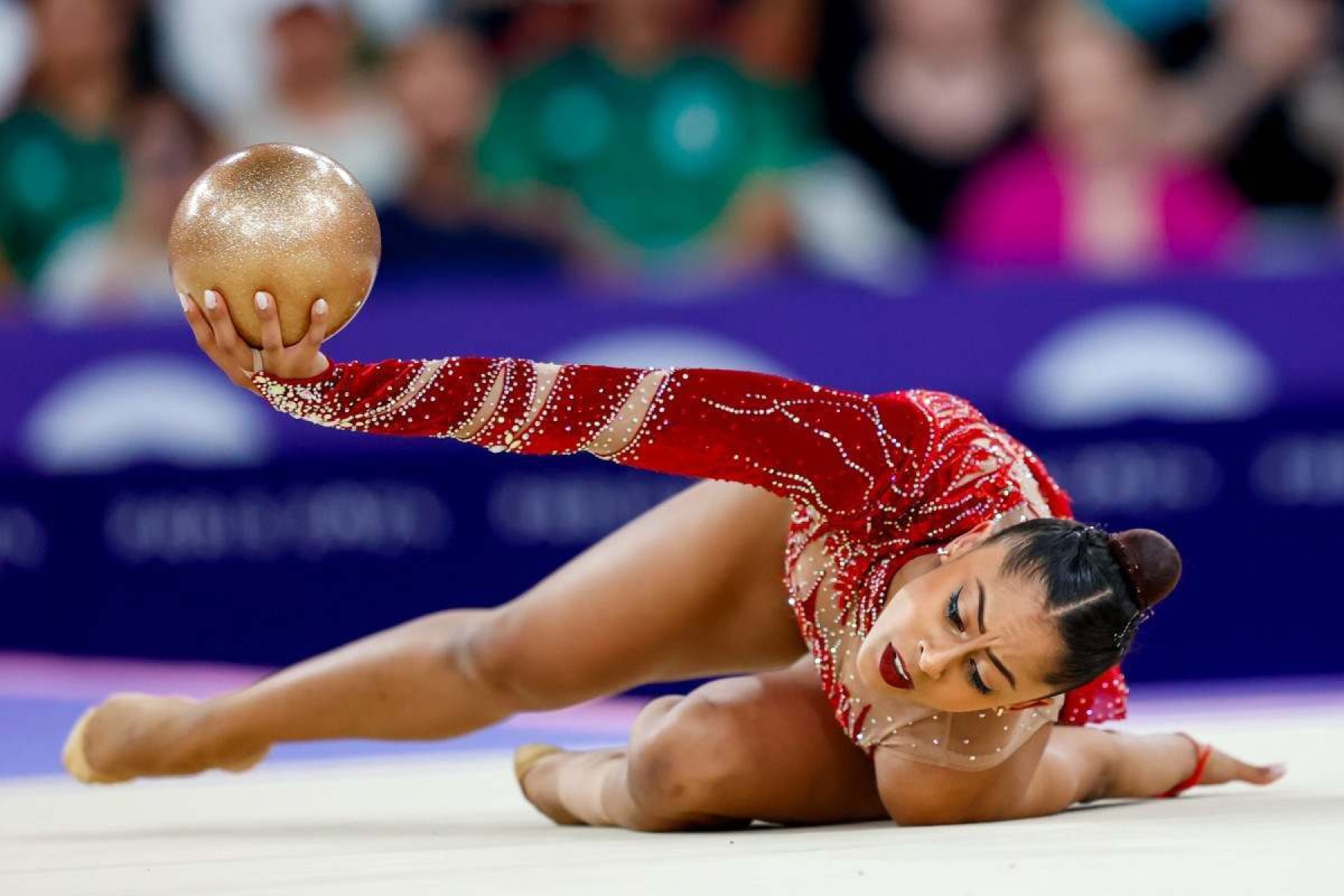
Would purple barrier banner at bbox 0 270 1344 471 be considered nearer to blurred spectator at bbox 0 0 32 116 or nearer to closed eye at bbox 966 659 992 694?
blurred spectator at bbox 0 0 32 116

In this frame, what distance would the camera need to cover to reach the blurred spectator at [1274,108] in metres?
6.30

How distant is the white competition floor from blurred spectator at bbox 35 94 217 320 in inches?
108

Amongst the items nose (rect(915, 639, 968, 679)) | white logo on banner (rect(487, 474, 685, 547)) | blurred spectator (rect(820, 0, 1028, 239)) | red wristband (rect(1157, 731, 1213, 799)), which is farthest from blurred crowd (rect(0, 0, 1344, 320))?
nose (rect(915, 639, 968, 679))

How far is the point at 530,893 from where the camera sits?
6.72 feet

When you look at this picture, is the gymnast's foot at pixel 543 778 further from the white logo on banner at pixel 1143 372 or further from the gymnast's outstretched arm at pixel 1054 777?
the white logo on banner at pixel 1143 372

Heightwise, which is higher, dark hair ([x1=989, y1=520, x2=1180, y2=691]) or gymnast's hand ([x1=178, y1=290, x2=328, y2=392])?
gymnast's hand ([x1=178, y1=290, x2=328, y2=392])

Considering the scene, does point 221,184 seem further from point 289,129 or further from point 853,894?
point 289,129

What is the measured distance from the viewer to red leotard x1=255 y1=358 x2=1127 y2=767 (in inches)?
98.2

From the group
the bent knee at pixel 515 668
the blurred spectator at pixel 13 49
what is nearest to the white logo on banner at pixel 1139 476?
the bent knee at pixel 515 668

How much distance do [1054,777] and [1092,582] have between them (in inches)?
18.5

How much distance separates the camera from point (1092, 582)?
247 cm

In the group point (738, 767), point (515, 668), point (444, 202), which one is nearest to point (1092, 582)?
point (738, 767)

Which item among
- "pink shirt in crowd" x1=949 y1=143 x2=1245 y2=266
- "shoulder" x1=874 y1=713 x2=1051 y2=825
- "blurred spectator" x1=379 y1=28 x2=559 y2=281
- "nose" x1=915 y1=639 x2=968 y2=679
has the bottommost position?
"shoulder" x1=874 y1=713 x2=1051 y2=825

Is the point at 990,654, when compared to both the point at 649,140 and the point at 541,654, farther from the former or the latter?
the point at 649,140
